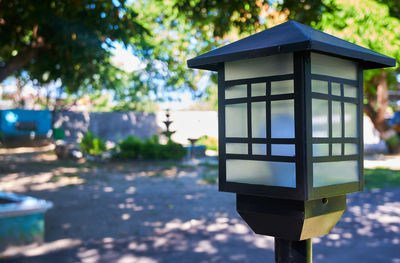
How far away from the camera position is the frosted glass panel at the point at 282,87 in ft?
5.09

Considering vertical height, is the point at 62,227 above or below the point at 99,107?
below

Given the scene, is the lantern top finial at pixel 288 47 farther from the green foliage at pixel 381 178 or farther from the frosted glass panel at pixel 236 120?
the green foliage at pixel 381 178

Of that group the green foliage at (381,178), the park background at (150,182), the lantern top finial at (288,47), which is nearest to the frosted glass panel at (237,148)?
the lantern top finial at (288,47)

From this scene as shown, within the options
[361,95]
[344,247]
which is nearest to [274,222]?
[361,95]

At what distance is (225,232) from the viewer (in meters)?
5.77

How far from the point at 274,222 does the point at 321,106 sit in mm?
519

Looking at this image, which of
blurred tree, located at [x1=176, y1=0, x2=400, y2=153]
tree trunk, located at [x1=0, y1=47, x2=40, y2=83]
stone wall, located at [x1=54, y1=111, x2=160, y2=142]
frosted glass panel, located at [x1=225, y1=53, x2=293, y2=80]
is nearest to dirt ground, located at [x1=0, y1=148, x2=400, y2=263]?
blurred tree, located at [x1=176, y1=0, x2=400, y2=153]

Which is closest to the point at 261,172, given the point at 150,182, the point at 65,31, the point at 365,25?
the point at 365,25

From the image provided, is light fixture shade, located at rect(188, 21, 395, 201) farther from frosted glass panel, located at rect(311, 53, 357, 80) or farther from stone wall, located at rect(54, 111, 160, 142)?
stone wall, located at rect(54, 111, 160, 142)

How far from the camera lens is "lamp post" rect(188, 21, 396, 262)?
4.96 ft

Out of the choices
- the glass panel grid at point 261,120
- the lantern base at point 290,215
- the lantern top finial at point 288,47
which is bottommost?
the lantern base at point 290,215

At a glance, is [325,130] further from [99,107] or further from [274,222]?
[99,107]

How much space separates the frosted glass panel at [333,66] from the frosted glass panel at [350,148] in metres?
0.30

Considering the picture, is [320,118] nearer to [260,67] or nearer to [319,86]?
[319,86]
